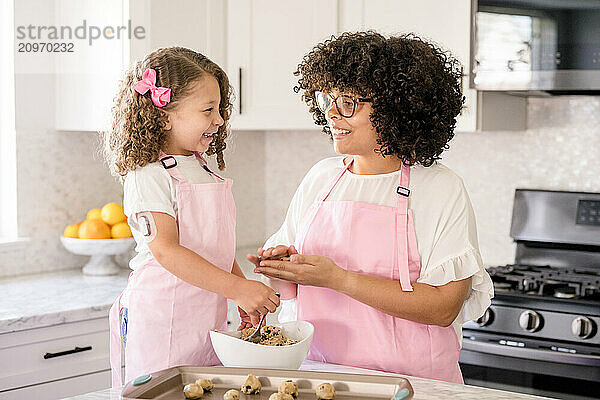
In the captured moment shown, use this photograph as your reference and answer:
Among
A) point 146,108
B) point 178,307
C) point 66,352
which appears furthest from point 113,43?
point 178,307

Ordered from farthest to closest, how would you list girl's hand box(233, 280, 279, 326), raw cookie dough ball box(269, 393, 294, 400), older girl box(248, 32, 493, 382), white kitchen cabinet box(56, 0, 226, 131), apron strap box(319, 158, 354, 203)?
white kitchen cabinet box(56, 0, 226, 131) < apron strap box(319, 158, 354, 203) < older girl box(248, 32, 493, 382) < girl's hand box(233, 280, 279, 326) < raw cookie dough ball box(269, 393, 294, 400)

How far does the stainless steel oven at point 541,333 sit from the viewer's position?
2.43 metres

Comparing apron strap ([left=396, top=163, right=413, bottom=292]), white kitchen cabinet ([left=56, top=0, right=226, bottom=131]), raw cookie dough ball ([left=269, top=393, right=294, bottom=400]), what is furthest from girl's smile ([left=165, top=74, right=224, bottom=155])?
white kitchen cabinet ([left=56, top=0, right=226, bottom=131])

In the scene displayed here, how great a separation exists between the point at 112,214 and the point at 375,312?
151cm

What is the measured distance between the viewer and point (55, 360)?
8.19 feet

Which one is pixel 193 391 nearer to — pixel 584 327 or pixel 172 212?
pixel 172 212

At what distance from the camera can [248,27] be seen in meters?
3.08

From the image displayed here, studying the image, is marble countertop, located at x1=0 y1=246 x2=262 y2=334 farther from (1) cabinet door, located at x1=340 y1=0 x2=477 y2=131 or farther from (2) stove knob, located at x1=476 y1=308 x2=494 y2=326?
(1) cabinet door, located at x1=340 y1=0 x2=477 y2=131

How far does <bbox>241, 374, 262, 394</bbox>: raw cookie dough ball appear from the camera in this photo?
1.36 meters

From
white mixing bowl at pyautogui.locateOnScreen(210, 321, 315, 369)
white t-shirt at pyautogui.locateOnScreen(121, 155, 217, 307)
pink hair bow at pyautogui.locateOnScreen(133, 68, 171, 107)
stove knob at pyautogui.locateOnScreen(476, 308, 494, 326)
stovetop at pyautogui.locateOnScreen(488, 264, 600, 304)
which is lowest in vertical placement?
stove knob at pyautogui.locateOnScreen(476, 308, 494, 326)

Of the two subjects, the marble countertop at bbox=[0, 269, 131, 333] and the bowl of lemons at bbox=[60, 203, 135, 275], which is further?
the bowl of lemons at bbox=[60, 203, 135, 275]

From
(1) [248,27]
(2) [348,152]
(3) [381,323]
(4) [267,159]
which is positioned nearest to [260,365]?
(3) [381,323]

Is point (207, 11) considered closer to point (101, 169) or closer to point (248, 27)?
point (248, 27)

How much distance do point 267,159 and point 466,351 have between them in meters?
1.44
